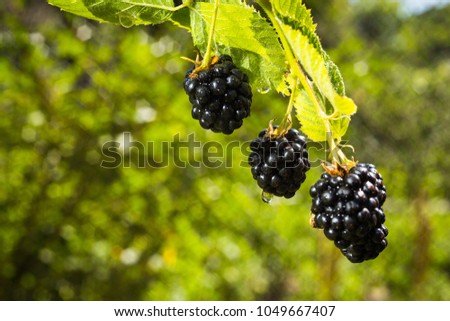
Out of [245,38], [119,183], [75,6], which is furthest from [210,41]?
[119,183]

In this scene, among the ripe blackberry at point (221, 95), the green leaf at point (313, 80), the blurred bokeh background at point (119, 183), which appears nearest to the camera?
the green leaf at point (313, 80)

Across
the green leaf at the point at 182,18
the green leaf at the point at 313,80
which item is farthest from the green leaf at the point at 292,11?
the green leaf at the point at 182,18

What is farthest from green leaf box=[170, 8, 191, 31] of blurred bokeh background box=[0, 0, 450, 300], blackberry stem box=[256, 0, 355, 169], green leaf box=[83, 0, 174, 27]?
blurred bokeh background box=[0, 0, 450, 300]

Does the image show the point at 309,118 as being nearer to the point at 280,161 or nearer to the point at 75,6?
the point at 280,161

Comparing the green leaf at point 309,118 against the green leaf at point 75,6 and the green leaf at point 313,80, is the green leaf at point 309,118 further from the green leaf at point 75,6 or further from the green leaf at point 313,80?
the green leaf at point 75,6

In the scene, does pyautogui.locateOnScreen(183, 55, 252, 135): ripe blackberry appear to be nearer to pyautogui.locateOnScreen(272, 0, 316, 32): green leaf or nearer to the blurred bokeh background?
pyautogui.locateOnScreen(272, 0, 316, 32): green leaf
